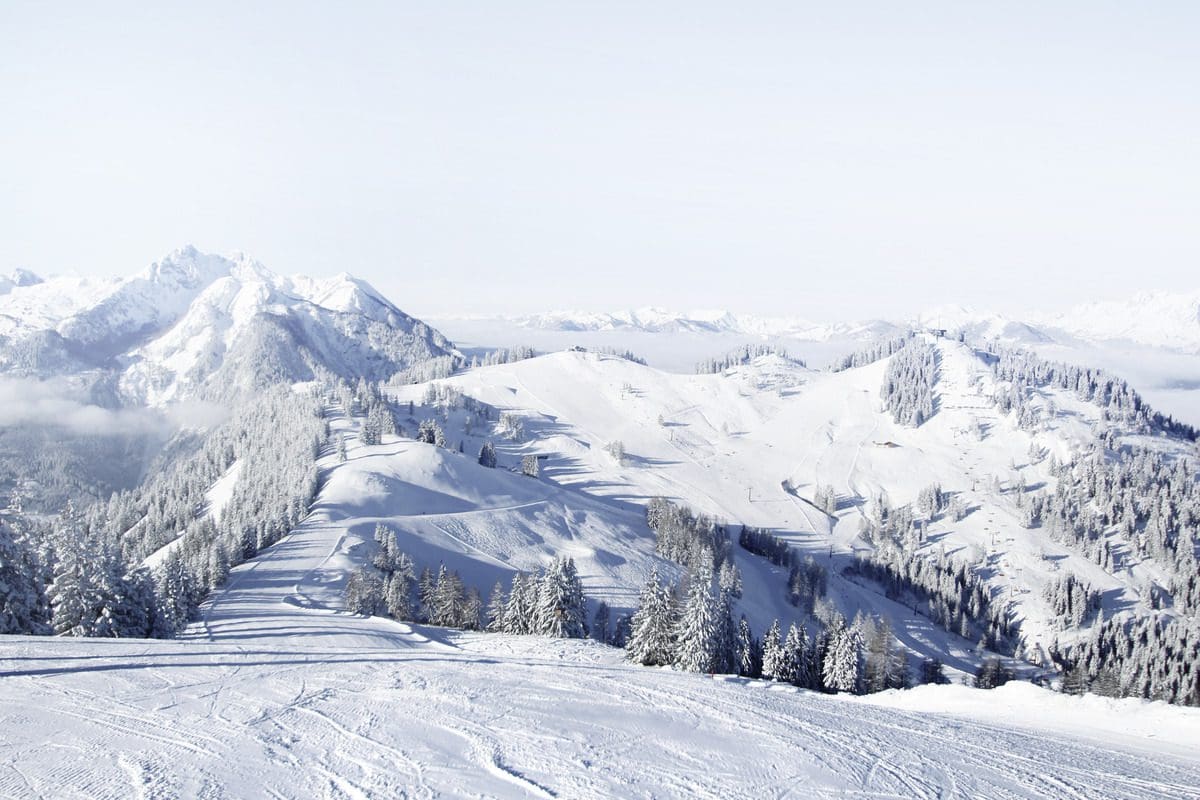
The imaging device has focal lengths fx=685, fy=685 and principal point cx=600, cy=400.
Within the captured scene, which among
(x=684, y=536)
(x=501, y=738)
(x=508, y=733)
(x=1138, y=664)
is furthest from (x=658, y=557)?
(x=501, y=738)

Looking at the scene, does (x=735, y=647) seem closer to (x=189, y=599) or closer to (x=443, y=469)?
(x=189, y=599)

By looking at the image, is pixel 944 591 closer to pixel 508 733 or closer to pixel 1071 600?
pixel 1071 600

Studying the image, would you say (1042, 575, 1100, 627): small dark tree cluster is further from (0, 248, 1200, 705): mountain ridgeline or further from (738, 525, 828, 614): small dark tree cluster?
(738, 525, 828, 614): small dark tree cluster

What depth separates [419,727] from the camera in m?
17.1

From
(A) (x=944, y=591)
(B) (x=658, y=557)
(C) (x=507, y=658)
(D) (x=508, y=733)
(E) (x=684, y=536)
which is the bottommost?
(A) (x=944, y=591)

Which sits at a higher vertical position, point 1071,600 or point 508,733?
point 508,733

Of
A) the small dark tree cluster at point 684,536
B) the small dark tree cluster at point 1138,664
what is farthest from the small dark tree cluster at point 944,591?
the small dark tree cluster at point 684,536

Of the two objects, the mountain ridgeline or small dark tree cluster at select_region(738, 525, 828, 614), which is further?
small dark tree cluster at select_region(738, 525, 828, 614)

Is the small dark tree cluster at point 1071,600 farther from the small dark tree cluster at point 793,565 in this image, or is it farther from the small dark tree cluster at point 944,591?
the small dark tree cluster at point 793,565

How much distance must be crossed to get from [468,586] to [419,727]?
236ft

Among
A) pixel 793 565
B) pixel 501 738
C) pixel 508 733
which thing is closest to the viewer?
pixel 501 738

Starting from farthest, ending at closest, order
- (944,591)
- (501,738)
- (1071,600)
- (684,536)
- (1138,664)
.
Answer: (1071,600) → (944,591) → (684,536) → (1138,664) → (501,738)

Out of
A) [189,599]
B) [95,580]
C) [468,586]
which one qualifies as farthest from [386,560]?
[95,580]

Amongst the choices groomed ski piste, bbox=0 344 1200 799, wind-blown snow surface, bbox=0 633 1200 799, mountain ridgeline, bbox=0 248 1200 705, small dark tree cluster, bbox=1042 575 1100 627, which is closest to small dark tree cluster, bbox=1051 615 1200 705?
mountain ridgeline, bbox=0 248 1200 705
